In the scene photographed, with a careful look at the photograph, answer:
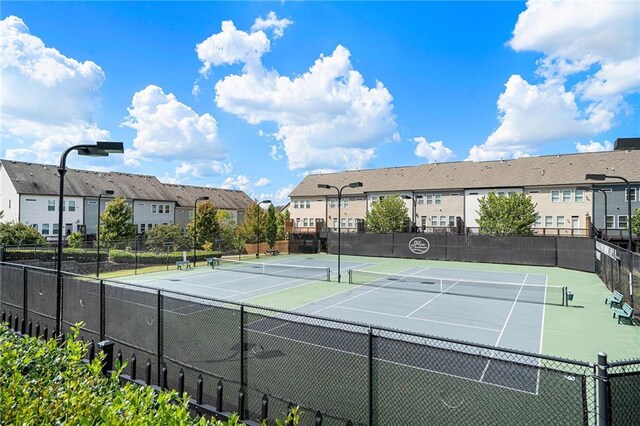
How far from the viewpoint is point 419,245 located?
4306 cm

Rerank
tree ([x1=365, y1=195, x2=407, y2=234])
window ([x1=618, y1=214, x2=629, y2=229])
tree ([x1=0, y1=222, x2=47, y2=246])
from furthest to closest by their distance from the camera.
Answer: tree ([x1=365, y1=195, x2=407, y2=234]), window ([x1=618, y1=214, x2=629, y2=229]), tree ([x1=0, y1=222, x2=47, y2=246])

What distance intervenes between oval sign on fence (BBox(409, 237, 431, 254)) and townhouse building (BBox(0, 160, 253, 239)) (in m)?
32.0

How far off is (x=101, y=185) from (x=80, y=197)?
4.37m

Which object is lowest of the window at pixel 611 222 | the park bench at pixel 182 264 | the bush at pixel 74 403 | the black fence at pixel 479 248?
the park bench at pixel 182 264

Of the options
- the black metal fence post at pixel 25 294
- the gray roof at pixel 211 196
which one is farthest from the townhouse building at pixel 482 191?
the black metal fence post at pixel 25 294

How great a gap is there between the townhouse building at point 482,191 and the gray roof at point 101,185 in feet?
61.3

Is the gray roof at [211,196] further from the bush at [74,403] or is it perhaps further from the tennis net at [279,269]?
the bush at [74,403]

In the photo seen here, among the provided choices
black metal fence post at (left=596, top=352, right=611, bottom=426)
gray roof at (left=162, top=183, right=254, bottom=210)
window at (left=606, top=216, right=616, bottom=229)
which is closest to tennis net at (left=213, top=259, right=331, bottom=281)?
black metal fence post at (left=596, top=352, right=611, bottom=426)

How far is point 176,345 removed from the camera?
7.58 metres

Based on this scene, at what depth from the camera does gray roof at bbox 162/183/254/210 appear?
222 feet

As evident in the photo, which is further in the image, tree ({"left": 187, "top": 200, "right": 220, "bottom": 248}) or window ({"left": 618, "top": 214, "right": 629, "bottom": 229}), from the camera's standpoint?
tree ({"left": 187, "top": 200, "right": 220, "bottom": 248})

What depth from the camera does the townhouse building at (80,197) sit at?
46.7m

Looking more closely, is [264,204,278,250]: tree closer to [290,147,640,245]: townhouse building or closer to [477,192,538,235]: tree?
[290,147,640,245]: townhouse building

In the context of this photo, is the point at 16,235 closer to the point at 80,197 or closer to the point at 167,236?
the point at 167,236
